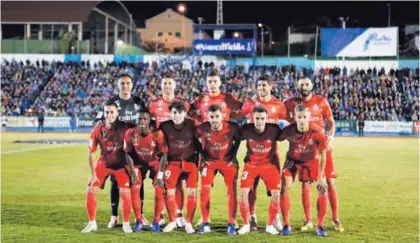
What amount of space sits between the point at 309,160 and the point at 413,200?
4.79m

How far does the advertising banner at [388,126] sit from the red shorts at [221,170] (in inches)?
1315

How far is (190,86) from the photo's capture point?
45500 mm

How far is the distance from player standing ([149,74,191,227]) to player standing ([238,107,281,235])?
122 cm

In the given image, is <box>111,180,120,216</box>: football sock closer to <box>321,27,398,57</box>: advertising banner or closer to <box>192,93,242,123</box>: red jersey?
<box>192,93,242,123</box>: red jersey

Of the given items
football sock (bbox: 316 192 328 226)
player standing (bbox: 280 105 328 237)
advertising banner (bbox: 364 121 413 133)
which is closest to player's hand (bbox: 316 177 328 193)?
player standing (bbox: 280 105 328 237)

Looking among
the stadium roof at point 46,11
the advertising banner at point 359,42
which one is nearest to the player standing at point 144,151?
the advertising banner at point 359,42

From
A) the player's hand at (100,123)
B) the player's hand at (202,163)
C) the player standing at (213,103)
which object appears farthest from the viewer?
the player standing at (213,103)

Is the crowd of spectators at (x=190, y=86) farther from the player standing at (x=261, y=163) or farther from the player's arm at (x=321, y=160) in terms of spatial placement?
the player's arm at (x=321, y=160)

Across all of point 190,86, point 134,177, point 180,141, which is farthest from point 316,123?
point 190,86

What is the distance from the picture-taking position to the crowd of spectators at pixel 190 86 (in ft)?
142

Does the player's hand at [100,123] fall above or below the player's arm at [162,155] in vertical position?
above

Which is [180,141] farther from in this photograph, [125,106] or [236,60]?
[236,60]

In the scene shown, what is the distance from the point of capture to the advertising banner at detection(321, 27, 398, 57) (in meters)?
47.7

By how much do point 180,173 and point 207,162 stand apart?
466 millimetres
